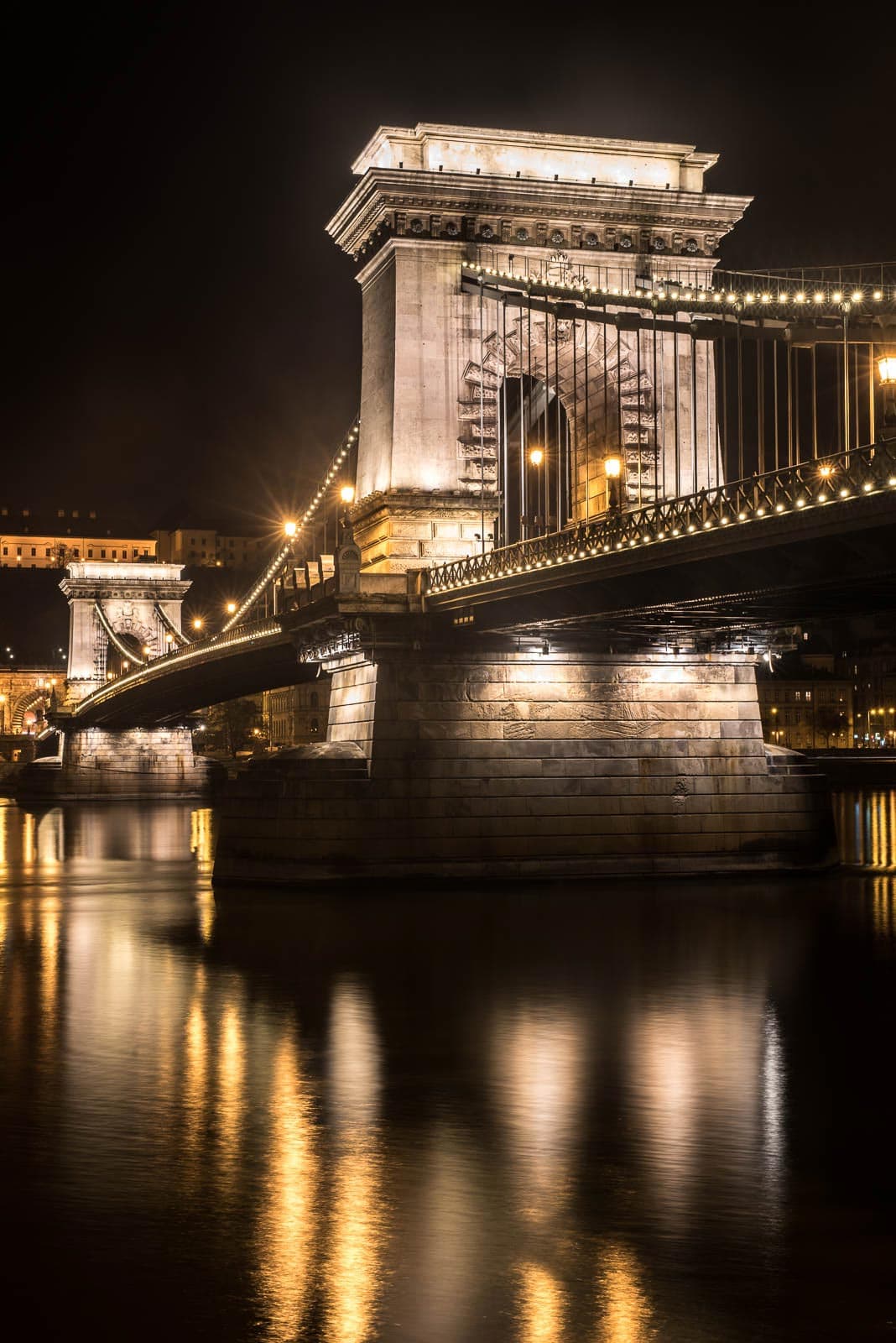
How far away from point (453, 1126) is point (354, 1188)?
231 cm

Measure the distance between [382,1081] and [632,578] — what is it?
11.8m

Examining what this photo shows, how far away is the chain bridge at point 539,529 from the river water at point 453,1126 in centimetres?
390

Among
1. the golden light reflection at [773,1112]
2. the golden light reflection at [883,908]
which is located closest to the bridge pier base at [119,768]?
the golden light reflection at [883,908]

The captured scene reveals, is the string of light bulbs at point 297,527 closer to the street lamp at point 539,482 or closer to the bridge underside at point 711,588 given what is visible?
the street lamp at point 539,482

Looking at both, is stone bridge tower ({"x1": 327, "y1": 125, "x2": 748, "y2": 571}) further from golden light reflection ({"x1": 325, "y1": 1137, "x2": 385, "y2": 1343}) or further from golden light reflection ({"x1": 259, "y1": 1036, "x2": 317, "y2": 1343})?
golden light reflection ({"x1": 325, "y1": 1137, "x2": 385, "y2": 1343})

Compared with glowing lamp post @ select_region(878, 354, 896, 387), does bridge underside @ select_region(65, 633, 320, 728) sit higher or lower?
lower

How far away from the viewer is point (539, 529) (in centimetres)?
3766

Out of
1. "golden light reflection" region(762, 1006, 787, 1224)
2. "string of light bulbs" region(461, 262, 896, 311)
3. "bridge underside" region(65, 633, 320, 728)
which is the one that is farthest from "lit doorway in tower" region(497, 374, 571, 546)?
"golden light reflection" region(762, 1006, 787, 1224)

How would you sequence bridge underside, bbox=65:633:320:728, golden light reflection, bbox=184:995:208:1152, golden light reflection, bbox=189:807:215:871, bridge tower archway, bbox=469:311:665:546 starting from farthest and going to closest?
bridge underside, bbox=65:633:320:728 < golden light reflection, bbox=189:807:215:871 < bridge tower archway, bbox=469:311:665:546 < golden light reflection, bbox=184:995:208:1152

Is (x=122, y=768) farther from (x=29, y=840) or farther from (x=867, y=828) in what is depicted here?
(x=867, y=828)

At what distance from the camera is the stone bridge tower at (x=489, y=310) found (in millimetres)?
36750

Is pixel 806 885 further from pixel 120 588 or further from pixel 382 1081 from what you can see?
pixel 120 588

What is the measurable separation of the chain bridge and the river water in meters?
3.90

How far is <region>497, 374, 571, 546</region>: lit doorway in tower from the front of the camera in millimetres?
38688
